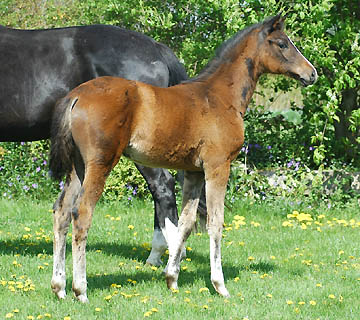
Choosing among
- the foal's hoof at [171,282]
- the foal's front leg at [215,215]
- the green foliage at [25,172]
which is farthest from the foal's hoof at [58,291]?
the green foliage at [25,172]

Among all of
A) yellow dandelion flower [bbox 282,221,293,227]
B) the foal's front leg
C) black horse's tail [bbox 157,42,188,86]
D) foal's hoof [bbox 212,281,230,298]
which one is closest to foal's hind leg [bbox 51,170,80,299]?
the foal's front leg

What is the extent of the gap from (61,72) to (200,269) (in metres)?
2.26

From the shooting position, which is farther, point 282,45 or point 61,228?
point 282,45

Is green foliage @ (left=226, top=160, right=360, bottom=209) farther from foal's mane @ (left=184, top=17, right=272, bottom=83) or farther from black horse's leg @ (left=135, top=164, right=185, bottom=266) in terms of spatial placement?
foal's mane @ (left=184, top=17, right=272, bottom=83)

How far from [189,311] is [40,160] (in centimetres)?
554

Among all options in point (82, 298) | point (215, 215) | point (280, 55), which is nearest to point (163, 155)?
point (215, 215)

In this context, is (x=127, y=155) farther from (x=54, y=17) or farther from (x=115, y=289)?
(x=54, y=17)

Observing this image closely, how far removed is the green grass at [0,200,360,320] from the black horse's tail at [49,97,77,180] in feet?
3.36

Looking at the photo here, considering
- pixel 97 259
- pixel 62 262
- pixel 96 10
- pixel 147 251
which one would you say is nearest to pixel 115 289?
pixel 62 262

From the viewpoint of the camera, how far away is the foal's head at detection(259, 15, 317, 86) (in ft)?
17.0

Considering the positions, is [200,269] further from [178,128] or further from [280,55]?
[280,55]

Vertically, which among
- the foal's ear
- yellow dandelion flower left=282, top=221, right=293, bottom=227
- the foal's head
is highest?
the foal's ear

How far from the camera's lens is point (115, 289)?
500 cm

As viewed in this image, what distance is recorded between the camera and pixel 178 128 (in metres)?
4.72
